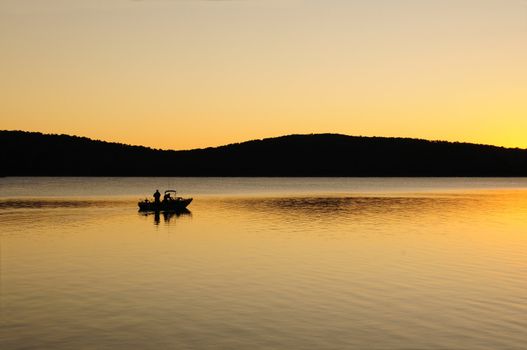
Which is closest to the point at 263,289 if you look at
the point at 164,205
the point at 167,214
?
the point at 167,214

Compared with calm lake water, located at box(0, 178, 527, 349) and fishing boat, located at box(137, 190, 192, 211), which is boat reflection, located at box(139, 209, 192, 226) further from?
calm lake water, located at box(0, 178, 527, 349)

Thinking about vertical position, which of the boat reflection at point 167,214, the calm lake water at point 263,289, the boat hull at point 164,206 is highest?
the boat hull at point 164,206

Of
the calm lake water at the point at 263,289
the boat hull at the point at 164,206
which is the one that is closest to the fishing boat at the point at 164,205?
the boat hull at the point at 164,206

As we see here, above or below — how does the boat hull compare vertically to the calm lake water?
above

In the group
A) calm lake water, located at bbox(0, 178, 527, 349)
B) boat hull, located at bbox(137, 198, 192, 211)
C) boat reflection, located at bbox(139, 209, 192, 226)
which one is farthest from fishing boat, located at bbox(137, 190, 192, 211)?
calm lake water, located at bbox(0, 178, 527, 349)

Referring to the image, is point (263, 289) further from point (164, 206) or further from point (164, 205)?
point (164, 205)

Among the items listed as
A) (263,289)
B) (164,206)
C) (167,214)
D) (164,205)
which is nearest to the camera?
(263,289)

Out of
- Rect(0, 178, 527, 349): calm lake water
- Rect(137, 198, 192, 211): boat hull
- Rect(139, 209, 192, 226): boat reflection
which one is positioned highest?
Rect(137, 198, 192, 211): boat hull

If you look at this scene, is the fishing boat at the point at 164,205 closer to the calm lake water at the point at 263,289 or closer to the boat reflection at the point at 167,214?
the boat reflection at the point at 167,214

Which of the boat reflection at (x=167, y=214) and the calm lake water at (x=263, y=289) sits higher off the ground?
the boat reflection at (x=167, y=214)

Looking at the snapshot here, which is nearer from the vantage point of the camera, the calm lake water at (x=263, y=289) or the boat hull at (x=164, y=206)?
the calm lake water at (x=263, y=289)

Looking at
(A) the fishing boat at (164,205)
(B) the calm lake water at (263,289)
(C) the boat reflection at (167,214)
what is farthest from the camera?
(A) the fishing boat at (164,205)

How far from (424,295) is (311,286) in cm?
543

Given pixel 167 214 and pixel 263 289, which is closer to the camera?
pixel 263 289
